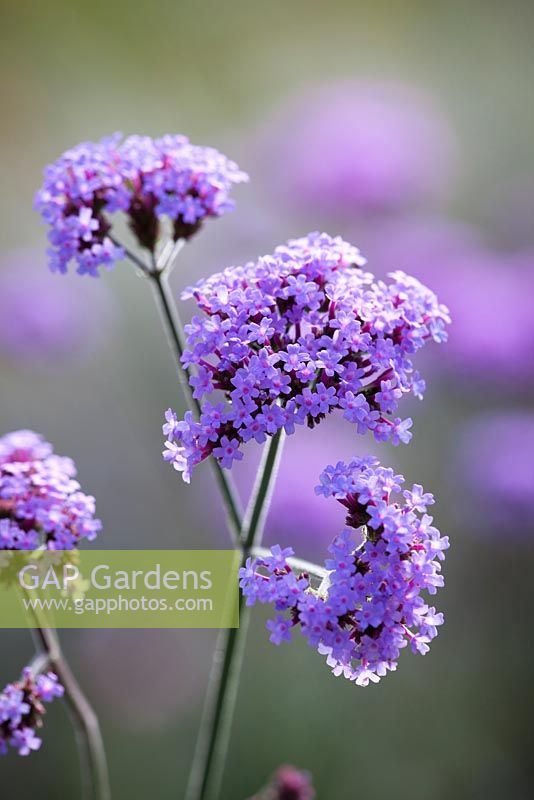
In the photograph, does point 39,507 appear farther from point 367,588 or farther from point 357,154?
point 357,154

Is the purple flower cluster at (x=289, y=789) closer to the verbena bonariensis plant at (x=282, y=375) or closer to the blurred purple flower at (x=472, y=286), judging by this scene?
the verbena bonariensis plant at (x=282, y=375)

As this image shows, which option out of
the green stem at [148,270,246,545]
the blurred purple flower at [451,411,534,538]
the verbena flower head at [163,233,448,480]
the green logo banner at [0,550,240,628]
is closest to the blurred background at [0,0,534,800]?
the blurred purple flower at [451,411,534,538]

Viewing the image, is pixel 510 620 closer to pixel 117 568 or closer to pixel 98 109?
pixel 117 568

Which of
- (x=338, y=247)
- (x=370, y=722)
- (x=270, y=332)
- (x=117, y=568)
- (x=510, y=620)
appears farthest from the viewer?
(x=510, y=620)

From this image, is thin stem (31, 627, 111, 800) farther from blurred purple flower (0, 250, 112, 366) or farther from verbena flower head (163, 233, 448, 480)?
blurred purple flower (0, 250, 112, 366)

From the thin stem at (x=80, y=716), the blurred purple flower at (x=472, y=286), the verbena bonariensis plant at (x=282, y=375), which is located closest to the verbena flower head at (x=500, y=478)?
the blurred purple flower at (x=472, y=286)

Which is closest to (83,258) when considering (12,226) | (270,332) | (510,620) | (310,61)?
(270,332)

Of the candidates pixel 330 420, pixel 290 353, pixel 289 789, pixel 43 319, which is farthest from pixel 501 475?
pixel 290 353
